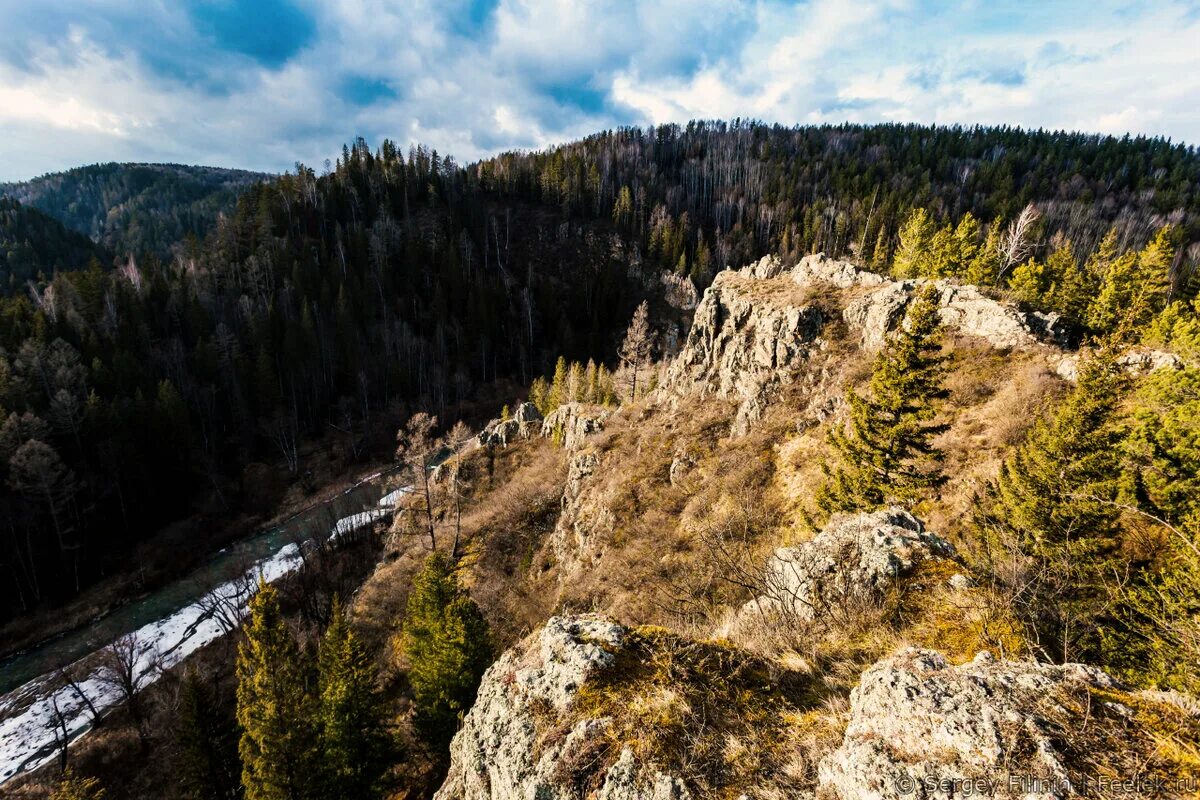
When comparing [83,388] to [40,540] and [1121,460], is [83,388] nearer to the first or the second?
[40,540]

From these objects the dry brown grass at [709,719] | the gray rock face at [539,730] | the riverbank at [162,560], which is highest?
the dry brown grass at [709,719]

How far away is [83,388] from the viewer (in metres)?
54.6

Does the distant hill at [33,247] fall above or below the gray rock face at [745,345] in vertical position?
above

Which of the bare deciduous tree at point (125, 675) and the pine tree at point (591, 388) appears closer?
the bare deciduous tree at point (125, 675)

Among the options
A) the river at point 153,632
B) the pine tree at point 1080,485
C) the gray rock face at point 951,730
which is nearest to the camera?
the gray rock face at point 951,730

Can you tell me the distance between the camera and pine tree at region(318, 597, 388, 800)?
58.0 feet

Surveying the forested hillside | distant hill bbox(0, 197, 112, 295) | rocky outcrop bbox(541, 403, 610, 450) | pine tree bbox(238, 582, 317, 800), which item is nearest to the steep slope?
pine tree bbox(238, 582, 317, 800)

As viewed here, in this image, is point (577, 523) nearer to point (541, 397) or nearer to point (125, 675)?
point (125, 675)

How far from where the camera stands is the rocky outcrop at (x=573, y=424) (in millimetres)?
43219

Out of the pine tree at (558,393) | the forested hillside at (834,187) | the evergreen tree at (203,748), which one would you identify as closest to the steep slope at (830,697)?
the evergreen tree at (203,748)

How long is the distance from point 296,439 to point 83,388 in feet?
71.9

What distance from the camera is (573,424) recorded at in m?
45.8

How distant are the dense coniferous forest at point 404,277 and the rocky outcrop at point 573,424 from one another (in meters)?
34.2

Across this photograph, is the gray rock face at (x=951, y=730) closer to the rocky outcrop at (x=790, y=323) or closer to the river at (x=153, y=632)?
the rocky outcrop at (x=790, y=323)
